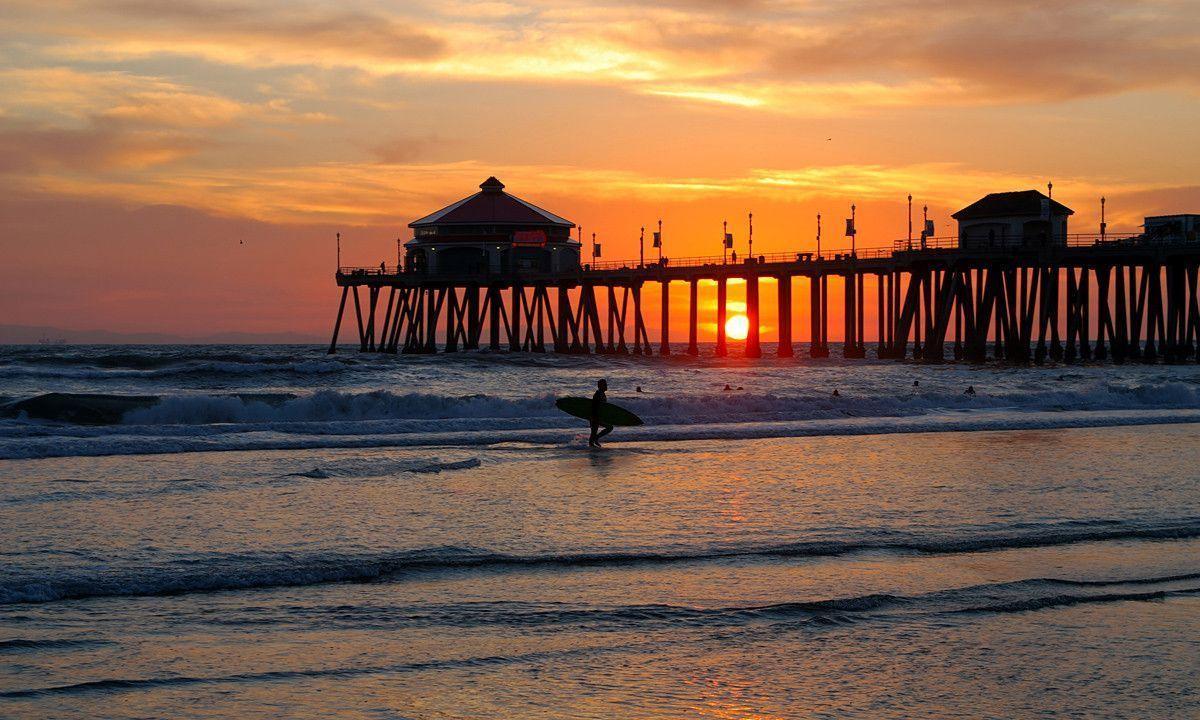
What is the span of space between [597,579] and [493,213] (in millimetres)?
73874

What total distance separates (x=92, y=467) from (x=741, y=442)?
11.5 m

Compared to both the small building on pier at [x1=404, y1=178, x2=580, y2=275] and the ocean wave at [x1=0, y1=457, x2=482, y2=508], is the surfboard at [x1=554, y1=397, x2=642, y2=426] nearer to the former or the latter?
the ocean wave at [x1=0, y1=457, x2=482, y2=508]

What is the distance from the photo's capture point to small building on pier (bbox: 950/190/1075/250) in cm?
5969

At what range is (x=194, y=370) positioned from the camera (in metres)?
50.3

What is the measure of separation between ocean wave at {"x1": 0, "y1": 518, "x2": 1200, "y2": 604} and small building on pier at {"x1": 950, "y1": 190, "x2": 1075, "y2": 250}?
163 feet

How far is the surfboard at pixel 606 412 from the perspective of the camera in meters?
24.4

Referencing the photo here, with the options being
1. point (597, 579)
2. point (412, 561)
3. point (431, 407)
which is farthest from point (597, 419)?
point (597, 579)

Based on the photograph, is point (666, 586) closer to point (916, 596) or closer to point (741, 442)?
point (916, 596)

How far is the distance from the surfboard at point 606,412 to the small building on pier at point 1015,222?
128 ft

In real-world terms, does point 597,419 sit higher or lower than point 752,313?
lower

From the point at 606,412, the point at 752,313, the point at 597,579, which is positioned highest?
the point at 752,313

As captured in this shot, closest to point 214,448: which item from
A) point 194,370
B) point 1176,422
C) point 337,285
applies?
point 1176,422

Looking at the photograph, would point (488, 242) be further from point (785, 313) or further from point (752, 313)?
point (785, 313)

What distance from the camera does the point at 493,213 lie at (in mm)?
82562
